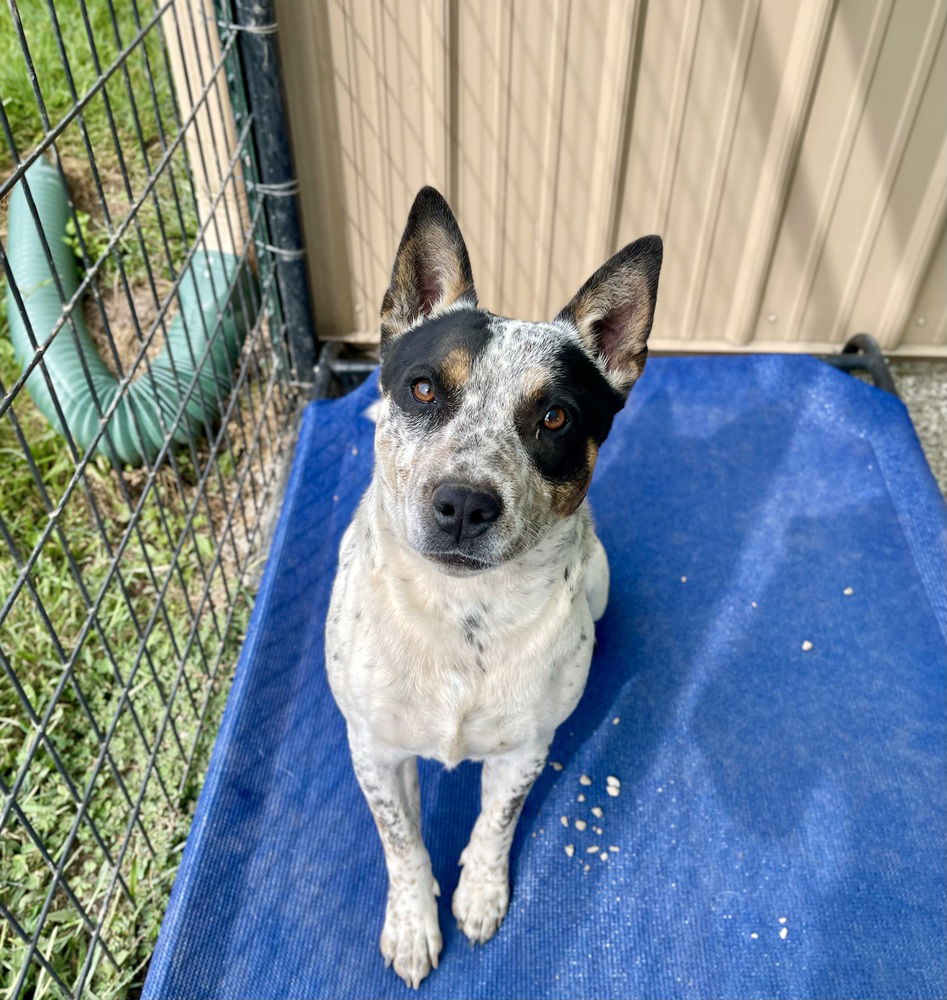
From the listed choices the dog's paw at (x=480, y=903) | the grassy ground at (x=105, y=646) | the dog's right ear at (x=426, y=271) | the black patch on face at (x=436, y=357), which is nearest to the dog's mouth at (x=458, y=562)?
the black patch on face at (x=436, y=357)

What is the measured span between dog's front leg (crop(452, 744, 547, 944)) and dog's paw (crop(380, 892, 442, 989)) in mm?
97

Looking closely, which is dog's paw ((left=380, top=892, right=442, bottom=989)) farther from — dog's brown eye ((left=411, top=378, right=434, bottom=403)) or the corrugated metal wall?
the corrugated metal wall

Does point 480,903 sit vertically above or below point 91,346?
below

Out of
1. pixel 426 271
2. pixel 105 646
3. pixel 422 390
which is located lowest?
pixel 105 646

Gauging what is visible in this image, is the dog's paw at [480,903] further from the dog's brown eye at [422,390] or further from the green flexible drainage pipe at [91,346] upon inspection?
the green flexible drainage pipe at [91,346]

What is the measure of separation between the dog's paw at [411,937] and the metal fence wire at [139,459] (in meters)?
0.70

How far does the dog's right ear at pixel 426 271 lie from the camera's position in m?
1.85

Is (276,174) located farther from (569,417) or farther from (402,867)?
(402,867)

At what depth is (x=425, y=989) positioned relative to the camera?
2129 millimetres

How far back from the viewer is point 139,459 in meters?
3.50

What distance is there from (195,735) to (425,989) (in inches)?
43.5

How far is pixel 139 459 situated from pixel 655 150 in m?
2.40

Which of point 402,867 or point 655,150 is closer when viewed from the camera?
point 402,867

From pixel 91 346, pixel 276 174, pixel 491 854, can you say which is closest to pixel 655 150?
pixel 276 174
